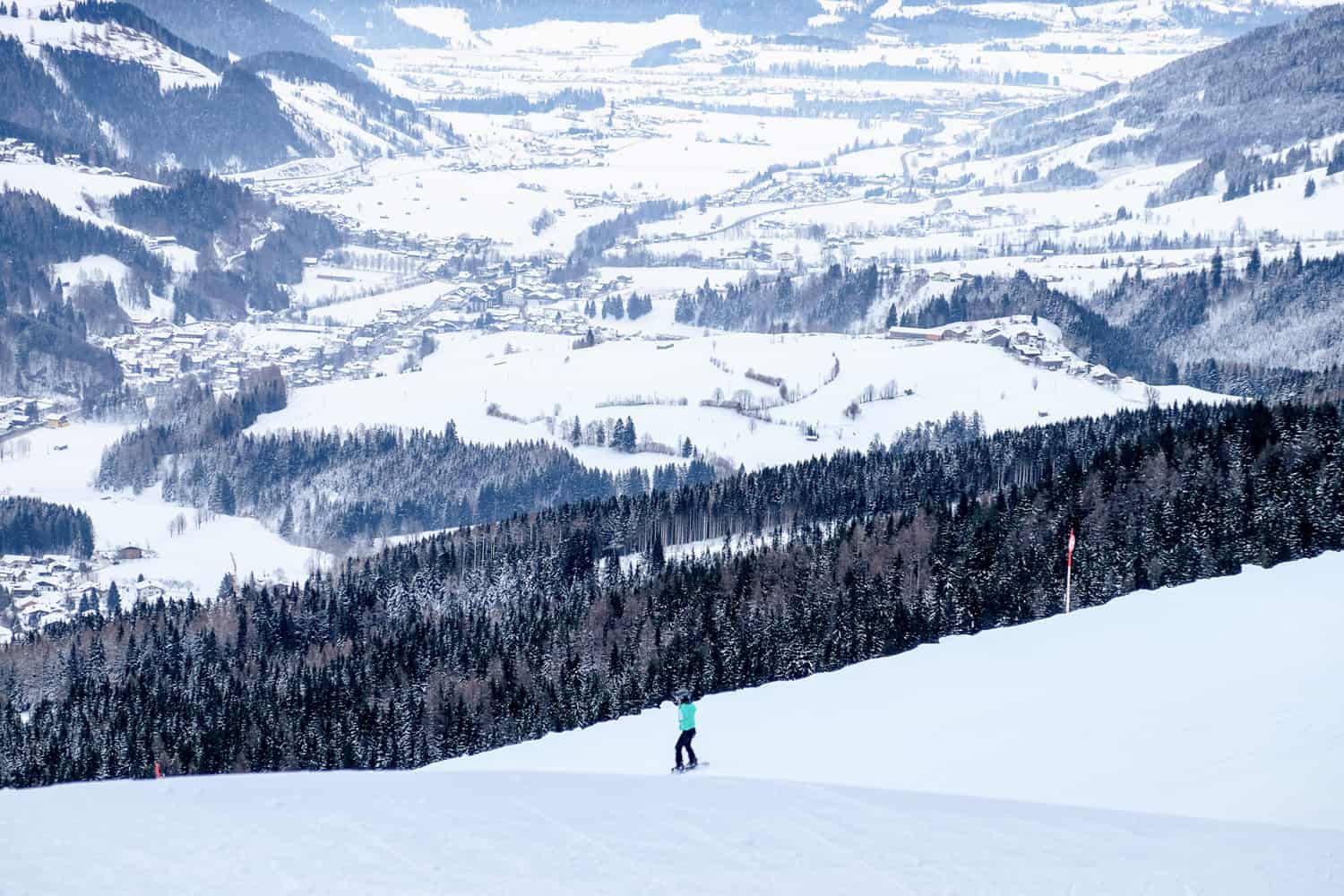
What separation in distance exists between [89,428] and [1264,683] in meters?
174

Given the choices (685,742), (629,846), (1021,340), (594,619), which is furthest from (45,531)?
(629,846)

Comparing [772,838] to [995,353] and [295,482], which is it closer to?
[295,482]

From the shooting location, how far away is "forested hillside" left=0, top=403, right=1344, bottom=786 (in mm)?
71375

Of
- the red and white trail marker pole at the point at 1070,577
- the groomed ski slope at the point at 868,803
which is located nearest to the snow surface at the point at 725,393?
the red and white trail marker pole at the point at 1070,577

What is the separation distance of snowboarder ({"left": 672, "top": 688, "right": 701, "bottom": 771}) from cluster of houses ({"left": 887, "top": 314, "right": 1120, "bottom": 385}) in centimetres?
14068

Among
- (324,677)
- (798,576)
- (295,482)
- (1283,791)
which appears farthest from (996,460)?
(1283,791)

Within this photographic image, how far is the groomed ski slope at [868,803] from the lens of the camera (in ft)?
87.7

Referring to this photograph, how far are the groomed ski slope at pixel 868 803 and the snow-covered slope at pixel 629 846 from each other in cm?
7

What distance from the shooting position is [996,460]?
121m

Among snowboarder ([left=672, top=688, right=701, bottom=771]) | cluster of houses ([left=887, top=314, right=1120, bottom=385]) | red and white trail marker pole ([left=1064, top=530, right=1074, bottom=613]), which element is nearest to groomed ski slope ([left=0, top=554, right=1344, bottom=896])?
snowboarder ([left=672, top=688, right=701, bottom=771])

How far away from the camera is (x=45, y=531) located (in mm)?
143625

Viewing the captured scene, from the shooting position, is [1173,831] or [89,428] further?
[89,428]

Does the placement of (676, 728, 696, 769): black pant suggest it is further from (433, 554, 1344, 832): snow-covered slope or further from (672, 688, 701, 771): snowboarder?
(433, 554, 1344, 832): snow-covered slope

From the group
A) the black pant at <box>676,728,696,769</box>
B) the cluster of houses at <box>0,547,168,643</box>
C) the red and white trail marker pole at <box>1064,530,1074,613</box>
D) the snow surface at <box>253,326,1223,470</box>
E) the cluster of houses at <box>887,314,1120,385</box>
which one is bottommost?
the cluster of houses at <box>0,547,168,643</box>
